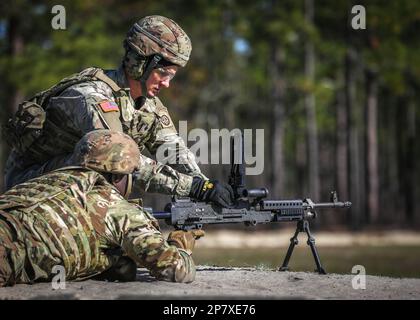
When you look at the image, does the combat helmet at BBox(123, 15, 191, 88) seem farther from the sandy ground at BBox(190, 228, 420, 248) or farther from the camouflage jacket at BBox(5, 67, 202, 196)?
the sandy ground at BBox(190, 228, 420, 248)

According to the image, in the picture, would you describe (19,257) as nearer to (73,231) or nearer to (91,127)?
(73,231)

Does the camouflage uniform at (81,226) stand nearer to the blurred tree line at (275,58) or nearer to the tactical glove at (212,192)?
the tactical glove at (212,192)

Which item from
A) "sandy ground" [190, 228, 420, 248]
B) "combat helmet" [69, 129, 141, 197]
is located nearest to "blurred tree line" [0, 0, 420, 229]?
"sandy ground" [190, 228, 420, 248]

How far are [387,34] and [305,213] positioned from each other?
21.4 m

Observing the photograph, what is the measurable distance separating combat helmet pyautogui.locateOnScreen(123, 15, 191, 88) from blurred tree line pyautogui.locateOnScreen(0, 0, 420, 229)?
17285 millimetres

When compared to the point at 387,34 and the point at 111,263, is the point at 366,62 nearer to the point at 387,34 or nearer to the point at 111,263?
the point at 387,34

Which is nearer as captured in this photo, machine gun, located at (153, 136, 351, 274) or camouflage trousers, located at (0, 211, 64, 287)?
camouflage trousers, located at (0, 211, 64, 287)

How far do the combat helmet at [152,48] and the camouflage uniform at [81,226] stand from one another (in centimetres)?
139

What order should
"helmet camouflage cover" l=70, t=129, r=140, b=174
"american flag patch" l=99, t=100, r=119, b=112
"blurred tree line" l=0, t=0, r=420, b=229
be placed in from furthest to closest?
"blurred tree line" l=0, t=0, r=420, b=229, "american flag patch" l=99, t=100, r=119, b=112, "helmet camouflage cover" l=70, t=129, r=140, b=174

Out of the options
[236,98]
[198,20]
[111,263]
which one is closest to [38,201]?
[111,263]

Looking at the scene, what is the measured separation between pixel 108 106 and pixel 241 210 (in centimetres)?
158

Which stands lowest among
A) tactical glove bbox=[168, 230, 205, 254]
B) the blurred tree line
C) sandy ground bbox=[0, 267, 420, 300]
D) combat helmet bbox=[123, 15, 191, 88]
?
sandy ground bbox=[0, 267, 420, 300]

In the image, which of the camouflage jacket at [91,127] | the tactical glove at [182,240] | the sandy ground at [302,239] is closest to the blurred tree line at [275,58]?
the sandy ground at [302,239]

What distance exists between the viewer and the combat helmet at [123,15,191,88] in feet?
23.0
